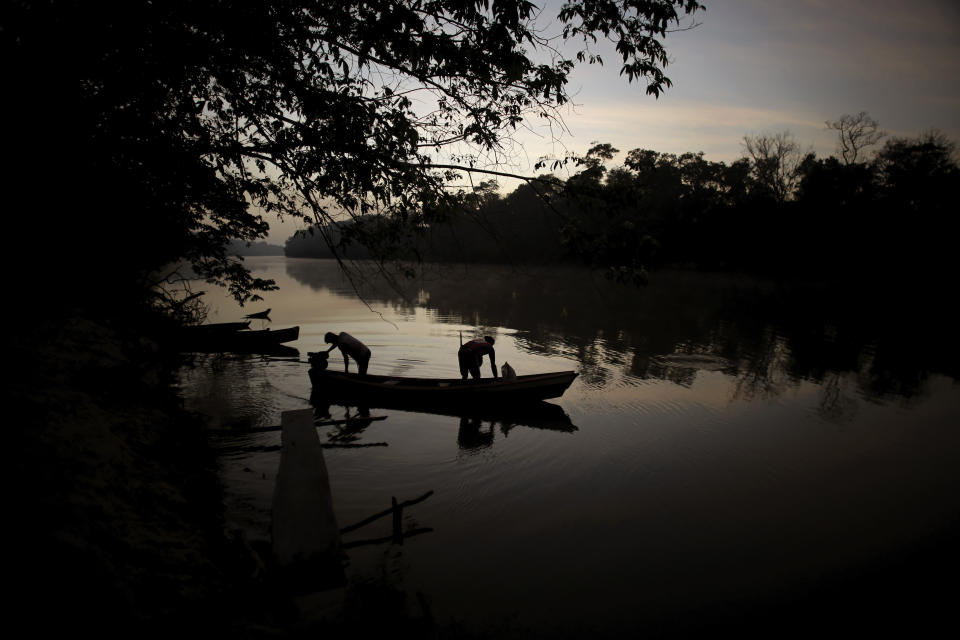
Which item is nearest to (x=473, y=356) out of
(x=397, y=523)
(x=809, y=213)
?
(x=397, y=523)

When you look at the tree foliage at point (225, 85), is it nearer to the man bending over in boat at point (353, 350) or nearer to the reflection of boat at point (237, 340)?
the man bending over in boat at point (353, 350)

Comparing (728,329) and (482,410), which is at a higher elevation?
(728,329)

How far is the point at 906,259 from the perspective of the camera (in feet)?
128

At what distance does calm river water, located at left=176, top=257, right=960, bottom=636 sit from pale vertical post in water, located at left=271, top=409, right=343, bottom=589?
863 mm

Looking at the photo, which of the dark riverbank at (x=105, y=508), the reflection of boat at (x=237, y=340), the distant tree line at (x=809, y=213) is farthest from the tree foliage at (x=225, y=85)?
the distant tree line at (x=809, y=213)

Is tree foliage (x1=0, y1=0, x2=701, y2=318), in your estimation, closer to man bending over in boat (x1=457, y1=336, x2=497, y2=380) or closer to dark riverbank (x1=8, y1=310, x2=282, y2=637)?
dark riverbank (x1=8, y1=310, x2=282, y2=637)

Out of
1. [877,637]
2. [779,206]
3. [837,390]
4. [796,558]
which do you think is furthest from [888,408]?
[779,206]

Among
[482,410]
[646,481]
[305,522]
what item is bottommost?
[646,481]

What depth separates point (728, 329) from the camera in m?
21.4

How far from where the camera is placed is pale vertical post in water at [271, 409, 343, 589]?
3730 mm

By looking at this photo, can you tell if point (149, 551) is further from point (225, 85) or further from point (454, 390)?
point (454, 390)

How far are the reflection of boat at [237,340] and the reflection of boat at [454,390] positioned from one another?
5789 mm

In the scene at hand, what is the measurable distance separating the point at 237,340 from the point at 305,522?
40.6ft

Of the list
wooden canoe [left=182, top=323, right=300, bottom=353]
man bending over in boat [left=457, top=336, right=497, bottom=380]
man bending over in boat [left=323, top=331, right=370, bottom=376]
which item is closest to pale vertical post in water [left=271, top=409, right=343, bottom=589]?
man bending over in boat [left=457, top=336, right=497, bottom=380]
